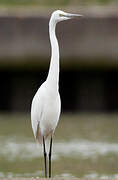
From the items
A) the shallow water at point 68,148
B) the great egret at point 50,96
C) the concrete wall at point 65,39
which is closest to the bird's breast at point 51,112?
the great egret at point 50,96

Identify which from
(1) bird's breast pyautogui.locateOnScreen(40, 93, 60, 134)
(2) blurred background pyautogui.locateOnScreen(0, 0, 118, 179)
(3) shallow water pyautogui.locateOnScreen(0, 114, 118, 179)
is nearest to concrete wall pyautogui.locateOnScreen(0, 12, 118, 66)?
(2) blurred background pyautogui.locateOnScreen(0, 0, 118, 179)

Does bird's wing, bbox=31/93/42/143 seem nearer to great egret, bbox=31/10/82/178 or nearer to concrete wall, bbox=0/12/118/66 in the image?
great egret, bbox=31/10/82/178

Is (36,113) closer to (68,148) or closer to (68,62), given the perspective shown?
(68,148)

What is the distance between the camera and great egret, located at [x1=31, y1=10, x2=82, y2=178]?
8078 mm

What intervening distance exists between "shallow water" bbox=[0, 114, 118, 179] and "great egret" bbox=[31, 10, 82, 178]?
153 centimetres

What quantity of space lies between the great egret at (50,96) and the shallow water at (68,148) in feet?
5.02

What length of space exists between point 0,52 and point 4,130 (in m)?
2.71

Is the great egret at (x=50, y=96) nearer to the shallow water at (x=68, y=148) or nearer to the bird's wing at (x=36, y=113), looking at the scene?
the bird's wing at (x=36, y=113)

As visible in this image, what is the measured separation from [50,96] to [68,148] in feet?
13.4

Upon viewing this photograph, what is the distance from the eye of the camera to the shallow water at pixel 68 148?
33.3 feet

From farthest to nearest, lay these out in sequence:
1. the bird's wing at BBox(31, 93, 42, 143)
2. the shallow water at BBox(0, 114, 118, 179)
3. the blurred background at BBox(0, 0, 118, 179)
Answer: the blurred background at BBox(0, 0, 118, 179)
the shallow water at BBox(0, 114, 118, 179)
the bird's wing at BBox(31, 93, 42, 143)

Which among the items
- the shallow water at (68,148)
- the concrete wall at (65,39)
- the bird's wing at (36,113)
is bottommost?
the shallow water at (68,148)

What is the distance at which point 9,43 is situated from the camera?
16.3 metres

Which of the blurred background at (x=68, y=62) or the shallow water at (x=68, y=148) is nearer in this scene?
the shallow water at (x=68, y=148)
